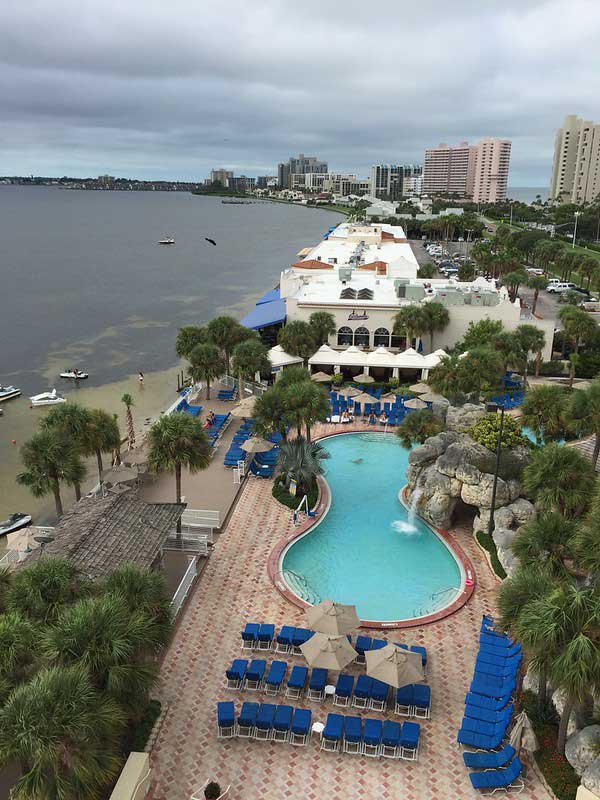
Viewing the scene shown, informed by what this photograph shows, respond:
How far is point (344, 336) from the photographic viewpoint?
4944 cm

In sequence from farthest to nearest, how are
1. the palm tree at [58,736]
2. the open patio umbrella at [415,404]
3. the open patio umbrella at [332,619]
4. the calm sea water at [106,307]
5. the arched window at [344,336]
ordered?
the arched window at [344,336] < the calm sea water at [106,307] < the open patio umbrella at [415,404] < the open patio umbrella at [332,619] < the palm tree at [58,736]

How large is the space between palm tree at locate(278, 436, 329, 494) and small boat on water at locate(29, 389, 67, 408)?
2532cm

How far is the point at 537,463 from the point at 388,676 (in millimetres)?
9194

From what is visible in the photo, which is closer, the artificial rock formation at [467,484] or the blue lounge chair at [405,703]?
the blue lounge chair at [405,703]

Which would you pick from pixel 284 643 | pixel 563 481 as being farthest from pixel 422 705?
pixel 563 481

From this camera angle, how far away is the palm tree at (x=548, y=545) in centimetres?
1631

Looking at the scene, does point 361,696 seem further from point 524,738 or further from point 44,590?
point 44,590

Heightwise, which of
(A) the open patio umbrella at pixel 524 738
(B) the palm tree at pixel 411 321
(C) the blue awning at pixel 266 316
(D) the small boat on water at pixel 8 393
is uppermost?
(B) the palm tree at pixel 411 321

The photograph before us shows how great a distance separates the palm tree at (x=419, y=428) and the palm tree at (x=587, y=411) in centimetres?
594

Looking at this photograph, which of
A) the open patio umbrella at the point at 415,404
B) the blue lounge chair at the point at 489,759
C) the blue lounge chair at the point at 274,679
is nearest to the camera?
the blue lounge chair at the point at 489,759

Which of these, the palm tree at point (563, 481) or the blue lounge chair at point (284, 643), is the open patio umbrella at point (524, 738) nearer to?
the blue lounge chair at point (284, 643)

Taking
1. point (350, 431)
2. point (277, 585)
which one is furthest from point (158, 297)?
point (277, 585)

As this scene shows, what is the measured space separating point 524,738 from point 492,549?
9023 millimetres

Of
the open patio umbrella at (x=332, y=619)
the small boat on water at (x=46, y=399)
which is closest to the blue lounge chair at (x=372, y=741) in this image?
the open patio umbrella at (x=332, y=619)
